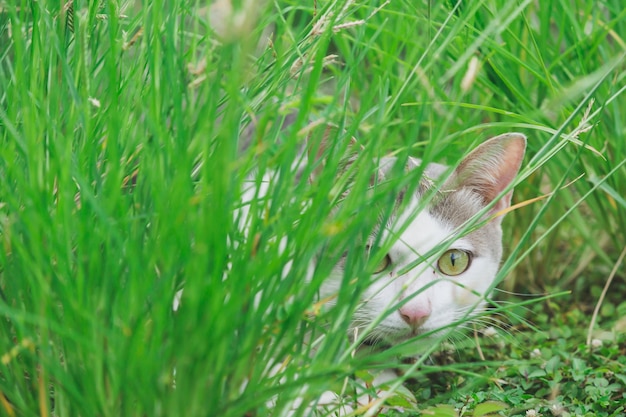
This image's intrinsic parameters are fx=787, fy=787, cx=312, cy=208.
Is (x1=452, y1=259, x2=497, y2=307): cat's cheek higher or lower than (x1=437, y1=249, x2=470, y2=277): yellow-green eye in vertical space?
Answer: lower

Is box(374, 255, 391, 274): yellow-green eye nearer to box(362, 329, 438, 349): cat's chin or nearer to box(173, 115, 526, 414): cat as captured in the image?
box(173, 115, 526, 414): cat

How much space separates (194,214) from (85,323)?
167mm

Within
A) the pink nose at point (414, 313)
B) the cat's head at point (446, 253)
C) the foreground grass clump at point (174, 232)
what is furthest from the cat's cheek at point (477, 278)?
the foreground grass clump at point (174, 232)

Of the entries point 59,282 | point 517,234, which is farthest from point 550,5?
point 59,282

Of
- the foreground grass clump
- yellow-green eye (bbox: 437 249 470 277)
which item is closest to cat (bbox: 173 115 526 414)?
yellow-green eye (bbox: 437 249 470 277)

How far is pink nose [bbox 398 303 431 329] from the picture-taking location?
1363 mm

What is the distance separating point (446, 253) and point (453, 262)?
30mm

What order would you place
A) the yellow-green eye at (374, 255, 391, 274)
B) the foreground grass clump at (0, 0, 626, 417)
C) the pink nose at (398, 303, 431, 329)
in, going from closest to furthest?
1. the foreground grass clump at (0, 0, 626, 417)
2. the pink nose at (398, 303, 431, 329)
3. the yellow-green eye at (374, 255, 391, 274)

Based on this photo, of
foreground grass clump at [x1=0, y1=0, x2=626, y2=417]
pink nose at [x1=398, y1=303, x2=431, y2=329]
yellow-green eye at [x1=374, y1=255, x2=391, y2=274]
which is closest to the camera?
foreground grass clump at [x1=0, y1=0, x2=626, y2=417]

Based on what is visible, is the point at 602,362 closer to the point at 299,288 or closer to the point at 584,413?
the point at 584,413

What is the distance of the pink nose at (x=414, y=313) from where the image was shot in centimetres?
136

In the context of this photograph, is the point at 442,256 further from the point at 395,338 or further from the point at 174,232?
the point at 174,232

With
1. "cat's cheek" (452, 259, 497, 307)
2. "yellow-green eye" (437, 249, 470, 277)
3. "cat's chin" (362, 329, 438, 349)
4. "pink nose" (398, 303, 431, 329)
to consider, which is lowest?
"cat's chin" (362, 329, 438, 349)

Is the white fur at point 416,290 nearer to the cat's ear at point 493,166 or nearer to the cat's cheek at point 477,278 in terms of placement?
the cat's cheek at point 477,278
